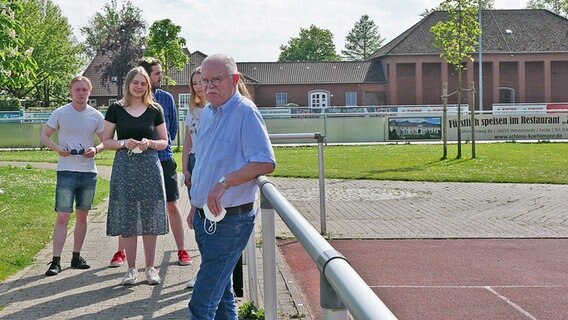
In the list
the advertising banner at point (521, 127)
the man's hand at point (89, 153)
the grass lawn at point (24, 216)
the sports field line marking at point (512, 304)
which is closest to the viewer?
the sports field line marking at point (512, 304)

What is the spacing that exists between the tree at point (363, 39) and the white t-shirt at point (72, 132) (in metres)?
129

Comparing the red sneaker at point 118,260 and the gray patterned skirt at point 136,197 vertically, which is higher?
the gray patterned skirt at point 136,197

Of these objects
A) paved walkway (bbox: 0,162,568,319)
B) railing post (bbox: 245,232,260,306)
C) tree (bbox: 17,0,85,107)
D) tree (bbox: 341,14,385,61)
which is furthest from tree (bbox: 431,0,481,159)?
tree (bbox: 341,14,385,61)

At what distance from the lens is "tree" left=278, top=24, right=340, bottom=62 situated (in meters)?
128

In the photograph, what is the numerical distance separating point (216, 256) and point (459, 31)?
80.8ft

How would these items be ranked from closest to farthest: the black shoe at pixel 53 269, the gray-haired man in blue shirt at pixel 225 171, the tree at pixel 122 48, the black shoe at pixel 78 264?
the gray-haired man in blue shirt at pixel 225 171, the black shoe at pixel 53 269, the black shoe at pixel 78 264, the tree at pixel 122 48

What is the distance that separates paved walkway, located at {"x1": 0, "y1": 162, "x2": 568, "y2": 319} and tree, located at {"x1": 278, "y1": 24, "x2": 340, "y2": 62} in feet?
359

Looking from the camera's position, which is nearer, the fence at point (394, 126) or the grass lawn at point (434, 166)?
the grass lawn at point (434, 166)

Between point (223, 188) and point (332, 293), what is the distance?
1.76 metres

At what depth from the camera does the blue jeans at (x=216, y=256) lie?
13.6ft

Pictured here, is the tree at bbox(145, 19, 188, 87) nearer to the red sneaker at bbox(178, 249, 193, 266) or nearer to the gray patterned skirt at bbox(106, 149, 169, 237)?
the red sneaker at bbox(178, 249, 193, 266)

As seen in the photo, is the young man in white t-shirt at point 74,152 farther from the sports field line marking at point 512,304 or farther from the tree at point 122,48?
the tree at point 122,48

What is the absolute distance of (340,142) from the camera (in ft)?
143

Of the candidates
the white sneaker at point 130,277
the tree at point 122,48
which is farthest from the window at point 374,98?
the white sneaker at point 130,277
